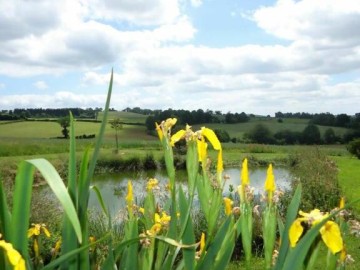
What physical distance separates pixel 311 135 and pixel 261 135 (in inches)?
214

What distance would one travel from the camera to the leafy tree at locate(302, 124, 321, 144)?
156 feet

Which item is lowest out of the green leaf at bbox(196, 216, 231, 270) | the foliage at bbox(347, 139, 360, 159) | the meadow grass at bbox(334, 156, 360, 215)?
the meadow grass at bbox(334, 156, 360, 215)

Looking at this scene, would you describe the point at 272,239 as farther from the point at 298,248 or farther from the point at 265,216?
the point at 298,248

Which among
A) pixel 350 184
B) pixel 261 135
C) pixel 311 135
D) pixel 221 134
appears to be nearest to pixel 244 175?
pixel 350 184

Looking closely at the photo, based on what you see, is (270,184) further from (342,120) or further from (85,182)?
(342,120)

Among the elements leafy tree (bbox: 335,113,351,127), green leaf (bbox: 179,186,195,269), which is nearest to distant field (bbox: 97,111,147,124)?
leafy tree (bbox: 335,113,351,127)

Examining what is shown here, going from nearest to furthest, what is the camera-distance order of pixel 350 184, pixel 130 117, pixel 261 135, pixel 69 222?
pixel 69 222, pixel 350 184, pixel 261 135, pixel 130 117

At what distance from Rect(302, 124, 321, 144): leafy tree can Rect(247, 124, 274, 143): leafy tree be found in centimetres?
364

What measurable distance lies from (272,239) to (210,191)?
22 cm

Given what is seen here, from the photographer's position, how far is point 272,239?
1.22m

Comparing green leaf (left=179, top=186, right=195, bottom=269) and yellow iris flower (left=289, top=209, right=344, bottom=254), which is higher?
yellow iris flower (left=289, top=209, right=344, bottom=254)

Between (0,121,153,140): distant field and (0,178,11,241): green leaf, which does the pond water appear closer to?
(0,178,11,241): green leaf

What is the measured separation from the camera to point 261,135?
50.9m

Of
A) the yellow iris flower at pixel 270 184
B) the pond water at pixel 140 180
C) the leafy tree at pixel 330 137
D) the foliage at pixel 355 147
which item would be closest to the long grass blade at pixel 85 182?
the yellow iris flower at pixel 270 184
